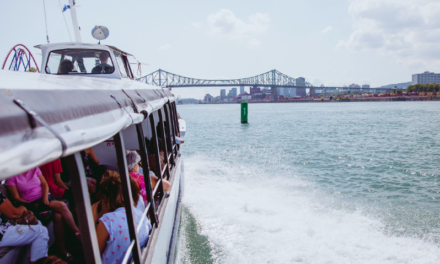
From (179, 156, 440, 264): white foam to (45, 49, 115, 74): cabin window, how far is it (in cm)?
310

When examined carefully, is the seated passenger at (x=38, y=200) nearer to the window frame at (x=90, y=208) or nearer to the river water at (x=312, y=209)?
the window frame at (x=90, y=208)

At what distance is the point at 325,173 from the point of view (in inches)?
371

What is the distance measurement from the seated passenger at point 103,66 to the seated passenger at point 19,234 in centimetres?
365

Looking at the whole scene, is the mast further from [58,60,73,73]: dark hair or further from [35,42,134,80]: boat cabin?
[58,60,73,73]: dark hair

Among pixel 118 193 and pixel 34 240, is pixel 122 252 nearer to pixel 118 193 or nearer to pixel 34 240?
pixel 118 193

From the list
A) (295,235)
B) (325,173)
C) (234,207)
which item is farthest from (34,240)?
(325,173)

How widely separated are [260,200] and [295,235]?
166 centimetres

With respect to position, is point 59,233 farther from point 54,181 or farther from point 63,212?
point 54,181

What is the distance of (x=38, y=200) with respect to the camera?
2488 mm

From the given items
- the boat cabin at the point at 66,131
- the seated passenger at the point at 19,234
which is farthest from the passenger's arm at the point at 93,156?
the seated passenger at the point at 19,234

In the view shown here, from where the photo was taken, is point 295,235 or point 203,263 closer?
point 203,263

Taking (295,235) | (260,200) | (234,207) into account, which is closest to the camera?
(295,235)

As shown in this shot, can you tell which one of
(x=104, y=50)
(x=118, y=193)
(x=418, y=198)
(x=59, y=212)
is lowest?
(x=418, y=198)

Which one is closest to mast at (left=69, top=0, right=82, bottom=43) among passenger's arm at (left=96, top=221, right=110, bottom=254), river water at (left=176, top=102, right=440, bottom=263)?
river water at (left=176, top=102, right=440, bottom=263)
